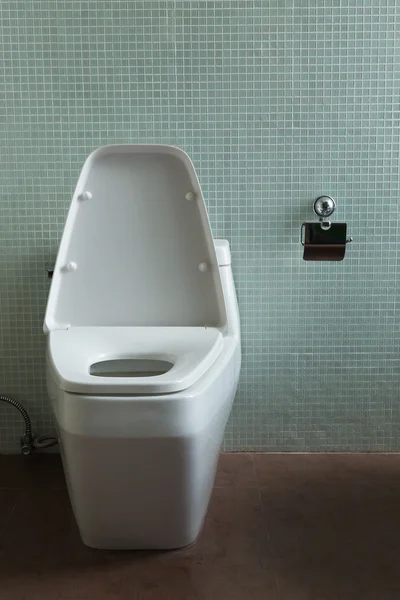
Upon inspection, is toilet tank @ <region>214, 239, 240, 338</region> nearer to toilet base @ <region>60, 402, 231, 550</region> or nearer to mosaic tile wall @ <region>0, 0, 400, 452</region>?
mosaic tile wall @ <region>0, 0, 400, 452</region>

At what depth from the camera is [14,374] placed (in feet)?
6.35

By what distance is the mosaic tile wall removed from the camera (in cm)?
179

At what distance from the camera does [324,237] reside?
180 centimetres

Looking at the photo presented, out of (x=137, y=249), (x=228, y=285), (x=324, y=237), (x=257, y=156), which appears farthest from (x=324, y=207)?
(x=137, y=249)

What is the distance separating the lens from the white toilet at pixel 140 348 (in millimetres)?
1277

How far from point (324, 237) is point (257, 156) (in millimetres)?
276

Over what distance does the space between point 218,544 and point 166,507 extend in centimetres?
20

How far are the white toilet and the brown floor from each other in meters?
0.07

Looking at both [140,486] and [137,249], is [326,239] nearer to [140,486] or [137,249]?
[137,249]

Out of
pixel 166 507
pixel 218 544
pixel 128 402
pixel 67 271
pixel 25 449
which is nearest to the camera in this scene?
pixel 128 402

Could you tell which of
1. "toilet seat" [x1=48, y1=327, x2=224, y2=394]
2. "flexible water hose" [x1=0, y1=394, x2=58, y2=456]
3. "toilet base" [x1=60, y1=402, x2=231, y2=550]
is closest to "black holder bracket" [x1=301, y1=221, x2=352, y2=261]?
"toilet seat" [x1=48, y1=327, x2=224, y2=394]

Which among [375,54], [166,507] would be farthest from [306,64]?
[166,507]

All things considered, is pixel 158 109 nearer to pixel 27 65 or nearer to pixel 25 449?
pixel 27 65

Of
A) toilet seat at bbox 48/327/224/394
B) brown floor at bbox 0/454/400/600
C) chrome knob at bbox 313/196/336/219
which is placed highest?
chrome knob at bbox 313/196/336/219
